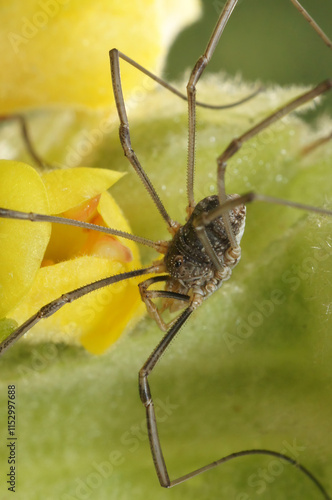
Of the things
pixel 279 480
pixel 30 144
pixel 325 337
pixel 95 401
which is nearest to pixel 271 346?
pixel 325 337

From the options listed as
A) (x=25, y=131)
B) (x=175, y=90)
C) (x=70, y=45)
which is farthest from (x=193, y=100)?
(x=25, y=131)

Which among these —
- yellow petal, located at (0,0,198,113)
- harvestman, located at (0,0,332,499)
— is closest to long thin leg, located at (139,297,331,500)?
harvestman, located at (0,0,332,499)

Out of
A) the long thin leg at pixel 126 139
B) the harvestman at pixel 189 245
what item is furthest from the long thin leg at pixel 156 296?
the long thin leg at pixel 126 139

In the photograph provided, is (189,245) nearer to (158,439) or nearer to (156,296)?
(156,296)

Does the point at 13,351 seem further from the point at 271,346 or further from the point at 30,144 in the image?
the point at 30,144

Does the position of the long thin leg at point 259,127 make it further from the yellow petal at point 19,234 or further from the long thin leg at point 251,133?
the yellow petal at point 19,234

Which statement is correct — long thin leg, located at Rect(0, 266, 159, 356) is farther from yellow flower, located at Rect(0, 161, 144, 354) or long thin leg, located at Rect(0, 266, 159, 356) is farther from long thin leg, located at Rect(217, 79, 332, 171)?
long thin leg, located at Rect(217, 79, 332, 171)
